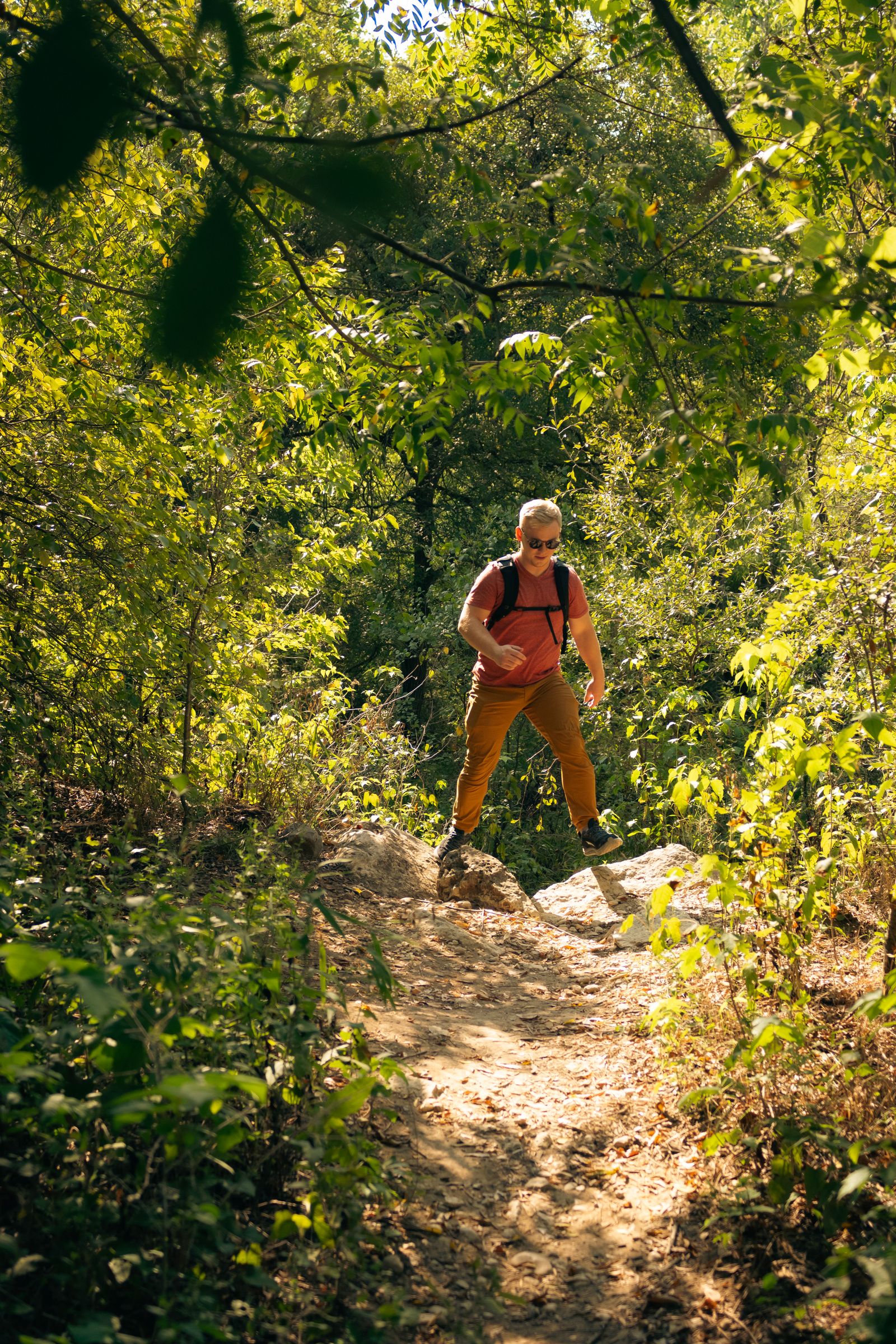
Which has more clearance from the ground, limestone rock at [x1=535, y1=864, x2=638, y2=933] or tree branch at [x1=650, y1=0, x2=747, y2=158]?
tree branch at [x1=650, y1=0, x2=747, y2=158]

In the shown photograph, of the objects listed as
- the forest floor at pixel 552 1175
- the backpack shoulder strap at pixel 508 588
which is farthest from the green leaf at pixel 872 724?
the backpack shoulder strap at pixel 508 588

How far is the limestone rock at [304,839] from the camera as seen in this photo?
5.66 m

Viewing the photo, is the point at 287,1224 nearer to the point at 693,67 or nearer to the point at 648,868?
the point at 693,67

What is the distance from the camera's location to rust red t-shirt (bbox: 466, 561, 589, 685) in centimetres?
571

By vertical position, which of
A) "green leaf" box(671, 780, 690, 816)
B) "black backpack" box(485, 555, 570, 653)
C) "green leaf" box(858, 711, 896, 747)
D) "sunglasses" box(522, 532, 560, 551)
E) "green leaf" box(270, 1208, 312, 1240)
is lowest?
"green leaf" box(270, 1208, 312, 1240)

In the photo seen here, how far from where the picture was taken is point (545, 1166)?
10.4 feet

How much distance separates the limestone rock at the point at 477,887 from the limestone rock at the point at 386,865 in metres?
0.15

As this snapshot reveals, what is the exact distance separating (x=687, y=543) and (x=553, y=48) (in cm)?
468

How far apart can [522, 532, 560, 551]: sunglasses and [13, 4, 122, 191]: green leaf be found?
358 cm

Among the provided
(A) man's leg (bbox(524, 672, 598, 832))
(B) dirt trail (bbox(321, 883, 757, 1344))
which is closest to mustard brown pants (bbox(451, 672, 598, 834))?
(A) man's leg (bbox(524, 672, 598, 832))

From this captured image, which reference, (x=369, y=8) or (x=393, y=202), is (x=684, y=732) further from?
(x=393, y=202)

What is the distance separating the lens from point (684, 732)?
387 inches

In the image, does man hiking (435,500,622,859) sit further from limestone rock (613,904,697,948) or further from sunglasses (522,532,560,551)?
limestone rock (613,904,697,948)

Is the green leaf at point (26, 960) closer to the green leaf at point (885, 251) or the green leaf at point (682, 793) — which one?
the green leaf at point (682, 793)
